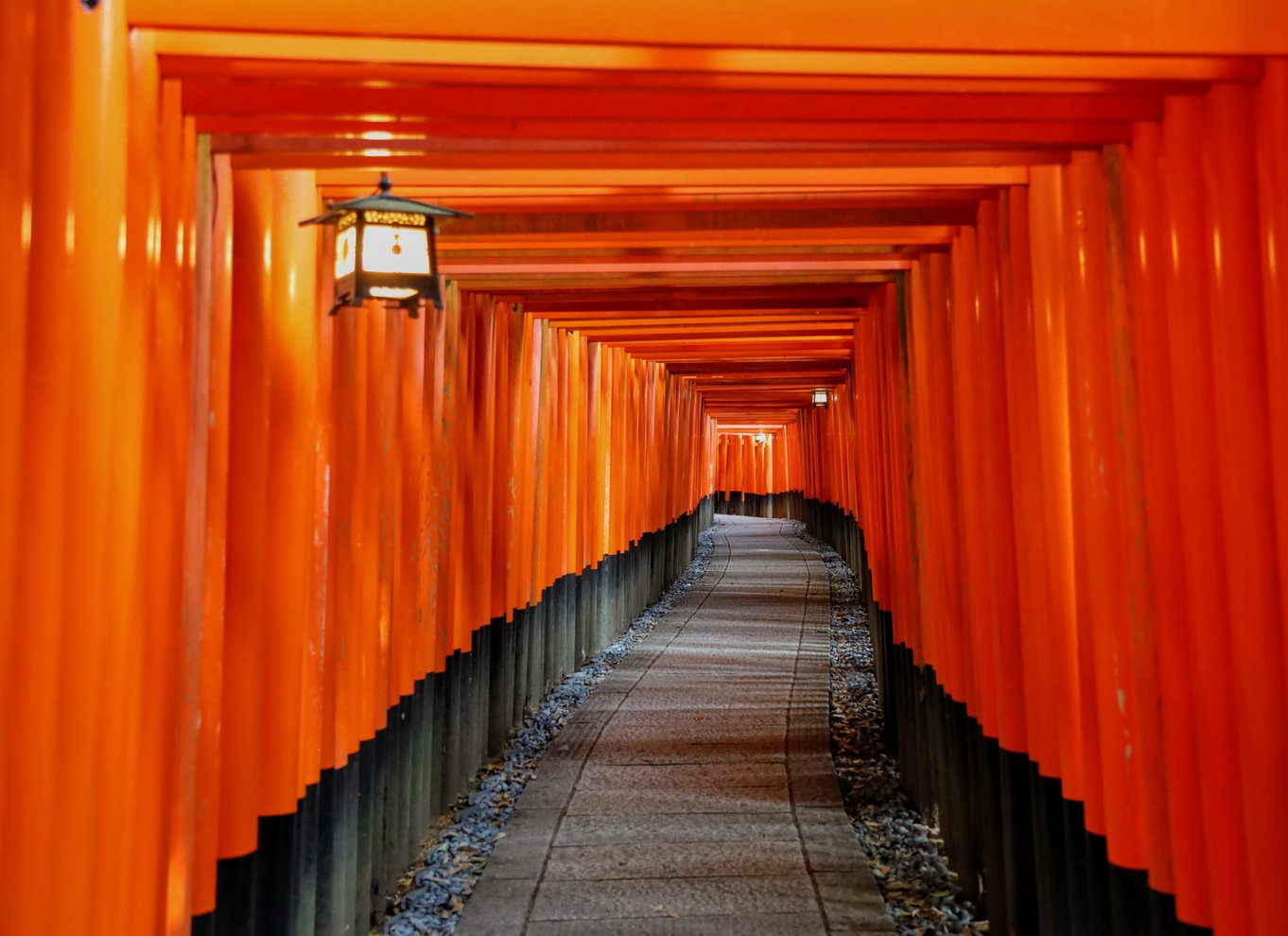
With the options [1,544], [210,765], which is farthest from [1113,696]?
[1,544]

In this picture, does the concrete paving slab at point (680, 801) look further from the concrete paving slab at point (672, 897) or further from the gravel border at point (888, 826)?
the concrete paving slab at point (672, 897)

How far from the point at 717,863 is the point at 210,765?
2908 millimetres

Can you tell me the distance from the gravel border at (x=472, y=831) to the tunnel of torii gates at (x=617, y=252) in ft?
0.84

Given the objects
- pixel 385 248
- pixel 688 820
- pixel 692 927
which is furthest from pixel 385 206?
pixel 688 820

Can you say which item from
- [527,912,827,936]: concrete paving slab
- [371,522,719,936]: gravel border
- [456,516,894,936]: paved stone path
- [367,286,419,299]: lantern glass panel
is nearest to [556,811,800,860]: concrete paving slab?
[456,516,894,936]: paved stone path

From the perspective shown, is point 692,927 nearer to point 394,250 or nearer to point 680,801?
point 680,801

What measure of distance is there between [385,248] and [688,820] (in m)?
3.92

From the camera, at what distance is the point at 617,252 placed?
17.4 ft

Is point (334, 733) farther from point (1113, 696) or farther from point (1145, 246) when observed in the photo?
point (1145, 246)

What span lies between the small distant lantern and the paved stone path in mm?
2807

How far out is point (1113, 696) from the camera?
10.4 feet

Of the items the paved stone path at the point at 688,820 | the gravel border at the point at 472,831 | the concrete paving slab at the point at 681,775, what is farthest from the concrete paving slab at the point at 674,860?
the concrete paving slab at the point at 681,775

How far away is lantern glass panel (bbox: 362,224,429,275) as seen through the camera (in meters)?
3.27

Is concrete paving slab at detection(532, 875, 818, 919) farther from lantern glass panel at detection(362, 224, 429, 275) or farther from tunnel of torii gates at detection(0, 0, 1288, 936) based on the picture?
lantern glass panel at detection(362, 224, 429, 275)
